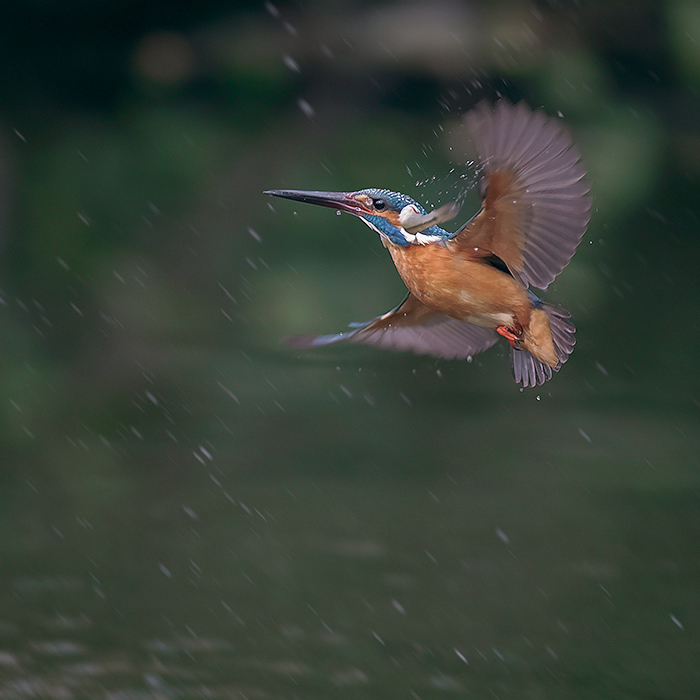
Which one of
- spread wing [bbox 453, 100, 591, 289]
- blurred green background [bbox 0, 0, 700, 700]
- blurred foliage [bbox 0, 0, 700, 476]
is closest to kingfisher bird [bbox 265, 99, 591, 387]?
spread wing [bbox 453, 100, 591, 289]

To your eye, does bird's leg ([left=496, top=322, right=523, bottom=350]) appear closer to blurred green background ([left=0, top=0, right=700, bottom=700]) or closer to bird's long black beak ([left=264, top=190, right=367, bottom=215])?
bird's long black beak ([left=264, top=190, right=367, bottom=215])

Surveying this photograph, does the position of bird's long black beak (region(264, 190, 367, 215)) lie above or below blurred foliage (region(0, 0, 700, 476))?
above

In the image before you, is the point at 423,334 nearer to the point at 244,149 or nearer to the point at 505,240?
the point at 505,240

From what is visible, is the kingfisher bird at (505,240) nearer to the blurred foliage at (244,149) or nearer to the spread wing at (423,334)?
the spread wing at (423,334)

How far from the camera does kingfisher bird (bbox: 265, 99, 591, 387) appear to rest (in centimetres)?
63

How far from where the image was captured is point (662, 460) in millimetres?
3051

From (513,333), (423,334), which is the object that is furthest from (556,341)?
(423,334)

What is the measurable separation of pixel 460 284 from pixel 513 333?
0.21 feet

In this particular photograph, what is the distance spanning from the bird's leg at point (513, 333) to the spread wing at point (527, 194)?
0.16ft

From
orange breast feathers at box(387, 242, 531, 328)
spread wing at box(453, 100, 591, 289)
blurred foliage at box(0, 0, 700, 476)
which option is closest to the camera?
spread wing at box(453, 100, 591, 289)

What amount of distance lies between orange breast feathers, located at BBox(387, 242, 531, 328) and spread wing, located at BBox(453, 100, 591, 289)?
0.04 feet

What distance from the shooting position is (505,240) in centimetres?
75

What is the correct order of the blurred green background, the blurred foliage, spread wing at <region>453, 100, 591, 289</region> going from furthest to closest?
the blurred foliage → the blurred green background → spread wing at <region>453, 100, 591, 289</region>

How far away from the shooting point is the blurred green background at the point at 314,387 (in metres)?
1.92
